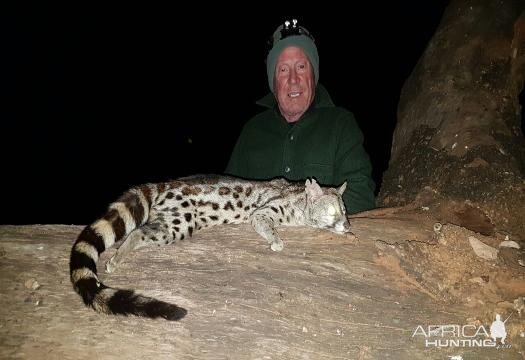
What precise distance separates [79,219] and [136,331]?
963 inches

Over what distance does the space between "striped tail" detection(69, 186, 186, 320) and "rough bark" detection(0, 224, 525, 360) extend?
77 mm

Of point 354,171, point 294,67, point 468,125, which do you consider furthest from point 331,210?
point 468,125

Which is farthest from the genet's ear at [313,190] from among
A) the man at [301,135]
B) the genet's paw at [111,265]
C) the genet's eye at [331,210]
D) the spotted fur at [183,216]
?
the genet's paw at [111,265]

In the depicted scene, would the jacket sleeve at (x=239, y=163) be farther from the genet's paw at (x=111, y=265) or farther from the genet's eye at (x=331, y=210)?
the genet's paw at (x=111, y=265)

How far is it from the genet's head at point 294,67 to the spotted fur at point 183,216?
1774 millimetres

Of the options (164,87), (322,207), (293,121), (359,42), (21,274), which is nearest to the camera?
(21,274)

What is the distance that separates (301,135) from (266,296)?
356 cm

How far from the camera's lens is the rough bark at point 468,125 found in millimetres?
5703

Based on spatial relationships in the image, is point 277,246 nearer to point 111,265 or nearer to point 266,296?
point 266,296

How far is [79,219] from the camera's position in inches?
952

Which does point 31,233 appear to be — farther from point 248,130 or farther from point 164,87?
point 164,87

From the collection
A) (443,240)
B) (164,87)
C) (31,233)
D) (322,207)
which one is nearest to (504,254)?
(443,240)

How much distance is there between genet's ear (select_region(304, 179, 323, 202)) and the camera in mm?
4770

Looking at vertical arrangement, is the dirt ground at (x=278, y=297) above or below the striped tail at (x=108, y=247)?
below
